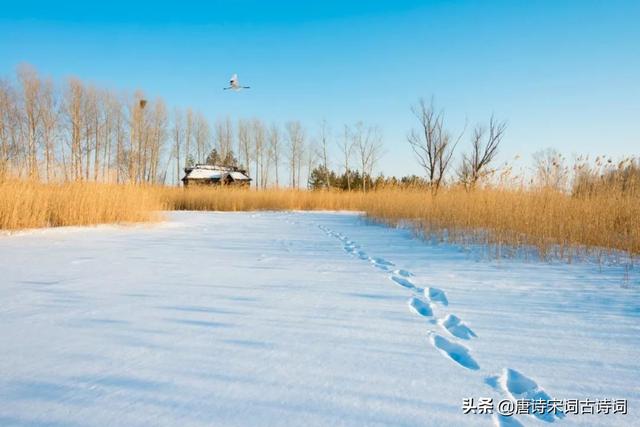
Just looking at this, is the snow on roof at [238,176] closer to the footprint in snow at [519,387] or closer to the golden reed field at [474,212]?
A: the golden reed field at [474,212]

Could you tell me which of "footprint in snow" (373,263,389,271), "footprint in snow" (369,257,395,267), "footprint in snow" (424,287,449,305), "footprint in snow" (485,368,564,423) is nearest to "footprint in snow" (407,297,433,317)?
"footprint in snow" (424,287,449,305)

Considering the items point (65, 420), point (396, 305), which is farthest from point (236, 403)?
point (396, 305)

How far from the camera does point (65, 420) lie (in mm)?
849

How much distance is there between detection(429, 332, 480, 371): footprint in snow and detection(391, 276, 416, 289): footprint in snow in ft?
2.78

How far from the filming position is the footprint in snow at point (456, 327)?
1467mm

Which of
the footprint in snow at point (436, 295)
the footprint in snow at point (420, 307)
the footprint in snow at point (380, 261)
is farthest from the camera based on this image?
the footprint in snow at point (380, 261)

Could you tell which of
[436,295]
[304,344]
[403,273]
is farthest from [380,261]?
[304,344]

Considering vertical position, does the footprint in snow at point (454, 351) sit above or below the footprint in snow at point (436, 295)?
below

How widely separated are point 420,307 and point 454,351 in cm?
54

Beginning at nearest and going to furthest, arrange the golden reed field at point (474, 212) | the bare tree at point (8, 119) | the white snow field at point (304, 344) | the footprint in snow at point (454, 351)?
the white snow field at point (304, 344) < the footprint in snow at point (454, 351) < the golden reed field at point (474, 212) < the bare tree at point (8, 119)

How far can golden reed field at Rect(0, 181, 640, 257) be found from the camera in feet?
12.0

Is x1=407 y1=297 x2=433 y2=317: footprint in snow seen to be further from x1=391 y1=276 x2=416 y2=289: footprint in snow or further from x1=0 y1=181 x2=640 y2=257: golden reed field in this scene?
x1=0 y1=181 x2=640 y2=257: golden reed field

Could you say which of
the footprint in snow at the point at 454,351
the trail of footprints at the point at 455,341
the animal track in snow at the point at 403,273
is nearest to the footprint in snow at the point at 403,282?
the trail of footprints at the point at 455,341

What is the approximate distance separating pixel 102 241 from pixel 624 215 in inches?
A: 247
